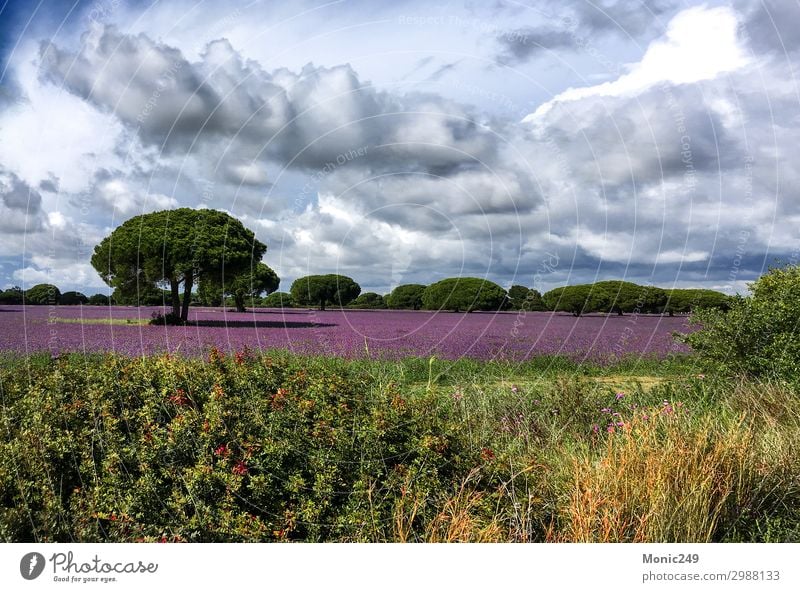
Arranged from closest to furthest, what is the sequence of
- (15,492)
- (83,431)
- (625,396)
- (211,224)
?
(15,492) → (83,431) → (625,396) → (211,224)

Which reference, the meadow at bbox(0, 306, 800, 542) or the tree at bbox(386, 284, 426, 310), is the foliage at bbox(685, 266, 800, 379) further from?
the tree at bbox(386, 284, 426, 310)

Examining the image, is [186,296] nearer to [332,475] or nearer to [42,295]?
[42,295]

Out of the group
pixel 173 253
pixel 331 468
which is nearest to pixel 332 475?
pixel 331 468

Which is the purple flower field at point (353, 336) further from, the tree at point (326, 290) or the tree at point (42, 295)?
the tree at point (326, 290)

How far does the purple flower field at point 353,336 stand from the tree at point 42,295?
17 cm

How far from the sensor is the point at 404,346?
14.1 meters

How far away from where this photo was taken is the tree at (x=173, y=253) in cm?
1471

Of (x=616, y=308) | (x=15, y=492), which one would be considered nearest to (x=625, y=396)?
(x=15, y=492)

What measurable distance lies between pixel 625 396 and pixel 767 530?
13.0ft

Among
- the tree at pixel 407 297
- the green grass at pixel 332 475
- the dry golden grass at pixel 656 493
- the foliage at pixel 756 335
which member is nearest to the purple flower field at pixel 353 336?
the tree at pixel 407 297

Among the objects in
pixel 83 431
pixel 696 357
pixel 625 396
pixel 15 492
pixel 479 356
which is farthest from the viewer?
pixel 479 356

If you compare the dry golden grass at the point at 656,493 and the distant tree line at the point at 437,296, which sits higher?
the distant tree line at the point at 437,296
